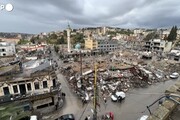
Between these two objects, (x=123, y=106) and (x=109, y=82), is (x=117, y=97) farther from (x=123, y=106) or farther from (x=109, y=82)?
(x=109, y=82)

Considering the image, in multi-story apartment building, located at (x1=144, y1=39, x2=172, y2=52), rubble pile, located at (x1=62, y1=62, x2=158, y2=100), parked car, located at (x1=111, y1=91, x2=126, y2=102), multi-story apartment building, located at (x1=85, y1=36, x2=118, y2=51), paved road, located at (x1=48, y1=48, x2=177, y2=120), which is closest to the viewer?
paved road, located at (x1=48, y1=48, x2=177, y2=120)

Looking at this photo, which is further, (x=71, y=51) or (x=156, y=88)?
(x=71, y=51)

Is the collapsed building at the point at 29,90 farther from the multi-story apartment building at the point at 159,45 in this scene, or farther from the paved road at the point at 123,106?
the multi-story apartment building at the point at 159,45

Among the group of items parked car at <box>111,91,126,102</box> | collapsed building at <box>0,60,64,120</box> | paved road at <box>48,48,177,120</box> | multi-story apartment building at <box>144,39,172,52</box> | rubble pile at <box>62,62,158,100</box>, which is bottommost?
paved road at <box>48,48,177,120</box>

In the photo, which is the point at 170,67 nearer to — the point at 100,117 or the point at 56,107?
the point at 100,117

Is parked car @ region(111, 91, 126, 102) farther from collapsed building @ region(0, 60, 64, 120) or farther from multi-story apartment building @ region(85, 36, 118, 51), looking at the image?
multi-story apartment building @ region(85, 36, 118, 51)

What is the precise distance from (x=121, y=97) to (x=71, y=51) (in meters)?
44.6

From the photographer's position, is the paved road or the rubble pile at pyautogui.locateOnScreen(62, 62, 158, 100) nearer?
the paved road

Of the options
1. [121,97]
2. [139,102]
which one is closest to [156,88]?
[139,102]

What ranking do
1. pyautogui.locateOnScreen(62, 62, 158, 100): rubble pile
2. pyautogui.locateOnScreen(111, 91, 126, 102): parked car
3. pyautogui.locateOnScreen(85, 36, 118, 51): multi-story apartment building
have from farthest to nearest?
1. pyautogui.locateOnScreen(85, 36, 118, 51): multi-story apartment building
2. pyautogui.locateOnScreen(62, 62, 158, 100): rubble pile
3. pyautogui.locateOnScreen(111, 91, 126, 102): parked car

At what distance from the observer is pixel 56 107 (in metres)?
19.8

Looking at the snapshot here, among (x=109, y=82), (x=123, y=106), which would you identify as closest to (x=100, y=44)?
(x=109, y=82)

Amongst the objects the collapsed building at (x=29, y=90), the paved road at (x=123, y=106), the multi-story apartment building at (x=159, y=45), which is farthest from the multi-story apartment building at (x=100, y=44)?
the collapsed building at (x=29, y=90)

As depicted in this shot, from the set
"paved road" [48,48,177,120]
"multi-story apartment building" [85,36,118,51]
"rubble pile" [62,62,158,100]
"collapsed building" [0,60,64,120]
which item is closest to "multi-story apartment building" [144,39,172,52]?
"multi-story apartment building" [85,36,118,51]
